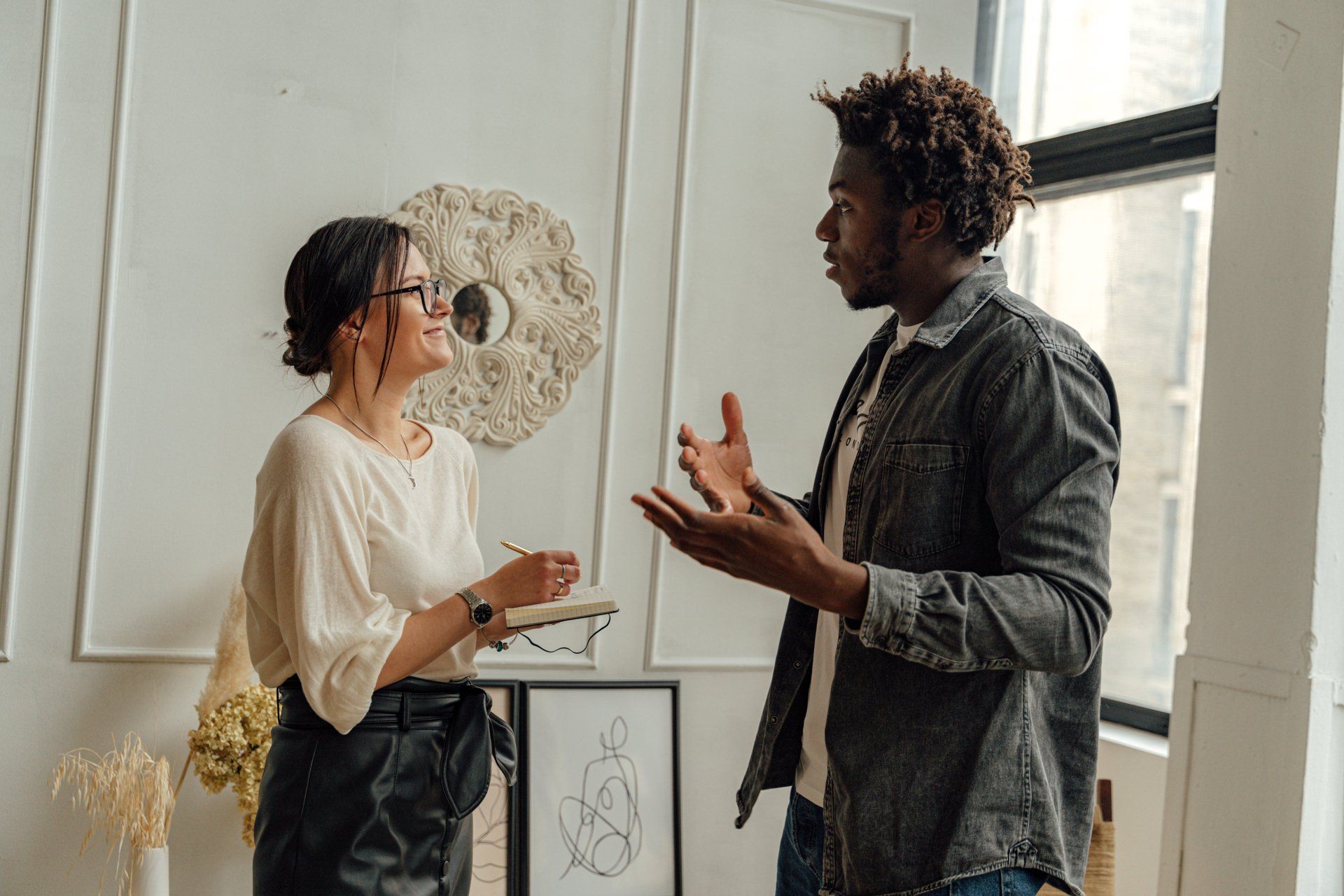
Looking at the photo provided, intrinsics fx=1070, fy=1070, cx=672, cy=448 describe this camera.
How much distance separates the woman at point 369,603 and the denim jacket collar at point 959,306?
2.33ft

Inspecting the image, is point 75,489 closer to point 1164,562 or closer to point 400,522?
point 400,522

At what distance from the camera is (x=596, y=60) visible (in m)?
3.03

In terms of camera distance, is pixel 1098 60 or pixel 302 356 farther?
pixel 1098 60

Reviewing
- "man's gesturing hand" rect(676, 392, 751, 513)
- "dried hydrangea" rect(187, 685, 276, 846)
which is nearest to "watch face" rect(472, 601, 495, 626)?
"man's gesturing hand" rect(676, 392, 751, 513)

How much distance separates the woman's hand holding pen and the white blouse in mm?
72

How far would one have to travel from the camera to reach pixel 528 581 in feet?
5.90

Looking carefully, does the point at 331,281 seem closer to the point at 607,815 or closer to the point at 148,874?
the point at 148,874

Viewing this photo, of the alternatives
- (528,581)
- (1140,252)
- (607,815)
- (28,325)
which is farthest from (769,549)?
(1140,252)

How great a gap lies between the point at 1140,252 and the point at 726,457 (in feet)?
6.36

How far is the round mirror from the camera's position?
9.70 feet

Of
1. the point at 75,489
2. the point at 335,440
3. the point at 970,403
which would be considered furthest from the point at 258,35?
the point at 970,403

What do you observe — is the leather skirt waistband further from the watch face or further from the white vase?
the white vase

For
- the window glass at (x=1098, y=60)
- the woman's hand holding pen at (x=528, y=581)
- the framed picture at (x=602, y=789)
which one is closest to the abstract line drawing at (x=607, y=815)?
the framed picture at (x=602, y=789)

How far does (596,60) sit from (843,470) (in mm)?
1849
